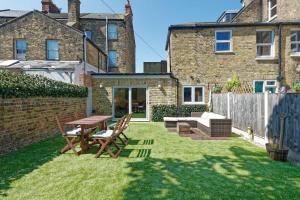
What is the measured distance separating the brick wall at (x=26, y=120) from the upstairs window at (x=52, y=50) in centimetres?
898

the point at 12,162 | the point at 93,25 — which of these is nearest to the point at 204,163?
the point at 12,162

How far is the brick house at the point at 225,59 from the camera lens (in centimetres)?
1600

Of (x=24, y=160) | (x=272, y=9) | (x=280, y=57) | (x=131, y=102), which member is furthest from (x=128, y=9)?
(x=24, y=160)

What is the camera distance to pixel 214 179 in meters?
4.71

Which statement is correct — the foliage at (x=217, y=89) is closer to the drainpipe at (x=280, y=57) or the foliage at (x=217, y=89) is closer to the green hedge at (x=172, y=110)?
the green hedge at (x=172, y=110)

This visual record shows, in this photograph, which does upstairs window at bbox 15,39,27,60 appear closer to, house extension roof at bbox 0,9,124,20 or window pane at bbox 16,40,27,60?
window pane at bbox 16,40,27,60

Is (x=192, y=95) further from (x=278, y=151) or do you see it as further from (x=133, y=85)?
(x=278, y=151)

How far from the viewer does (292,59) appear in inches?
632

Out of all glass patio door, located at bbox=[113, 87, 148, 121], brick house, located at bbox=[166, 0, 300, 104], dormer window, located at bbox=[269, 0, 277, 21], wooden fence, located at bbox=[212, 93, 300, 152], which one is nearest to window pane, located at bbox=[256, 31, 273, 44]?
brick house, located at bbox=[166, 0, 300, 104]

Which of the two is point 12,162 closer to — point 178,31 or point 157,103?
point 157,103

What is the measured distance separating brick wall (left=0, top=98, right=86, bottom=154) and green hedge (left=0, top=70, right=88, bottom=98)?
0.21 meters

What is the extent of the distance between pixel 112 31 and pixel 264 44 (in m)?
18.9

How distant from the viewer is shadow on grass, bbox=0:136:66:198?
15.7 feet

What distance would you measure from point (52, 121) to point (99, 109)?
6172mm
